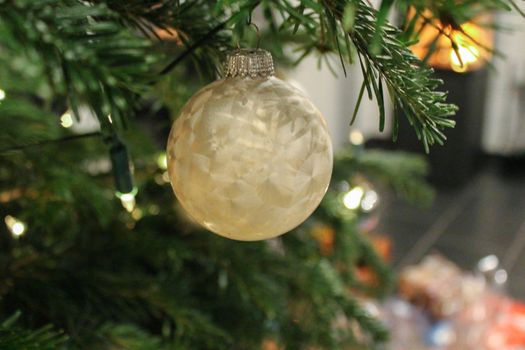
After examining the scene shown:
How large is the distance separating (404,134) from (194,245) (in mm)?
3104

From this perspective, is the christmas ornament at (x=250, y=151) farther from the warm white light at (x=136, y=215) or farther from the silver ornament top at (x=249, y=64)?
the warm white light at (x=136, y=215)

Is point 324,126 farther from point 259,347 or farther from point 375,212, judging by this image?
point 375,212

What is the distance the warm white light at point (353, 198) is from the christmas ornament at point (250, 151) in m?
0.57

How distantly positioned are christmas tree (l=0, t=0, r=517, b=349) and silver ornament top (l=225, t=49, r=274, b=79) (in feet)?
0.04

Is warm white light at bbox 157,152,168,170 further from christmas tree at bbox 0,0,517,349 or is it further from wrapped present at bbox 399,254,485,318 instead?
wrapped present at bbox 399,254,485,318

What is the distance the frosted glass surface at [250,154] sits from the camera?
1.10ft

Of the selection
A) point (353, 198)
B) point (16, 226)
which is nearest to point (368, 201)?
point (353, 198)

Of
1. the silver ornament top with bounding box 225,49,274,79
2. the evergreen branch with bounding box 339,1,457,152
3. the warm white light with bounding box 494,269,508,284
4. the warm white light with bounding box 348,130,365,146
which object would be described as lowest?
the warm white light with bounding box 494,269,508,284

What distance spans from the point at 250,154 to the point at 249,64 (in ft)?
0.19

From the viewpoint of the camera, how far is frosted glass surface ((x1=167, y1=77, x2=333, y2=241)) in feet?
1.10

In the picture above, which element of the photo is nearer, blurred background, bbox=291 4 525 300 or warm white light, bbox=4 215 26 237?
warm white light, bbox=4 215 26 237

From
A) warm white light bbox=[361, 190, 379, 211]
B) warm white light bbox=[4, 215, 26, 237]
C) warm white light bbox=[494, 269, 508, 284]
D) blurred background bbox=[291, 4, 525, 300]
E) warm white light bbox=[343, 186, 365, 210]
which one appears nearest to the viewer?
warm white light bbox=[4, 215, 26, 237]

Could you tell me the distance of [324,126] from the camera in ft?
1.19

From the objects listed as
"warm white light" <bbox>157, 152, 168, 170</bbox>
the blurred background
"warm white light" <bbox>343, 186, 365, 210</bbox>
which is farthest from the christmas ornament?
the blurred background
